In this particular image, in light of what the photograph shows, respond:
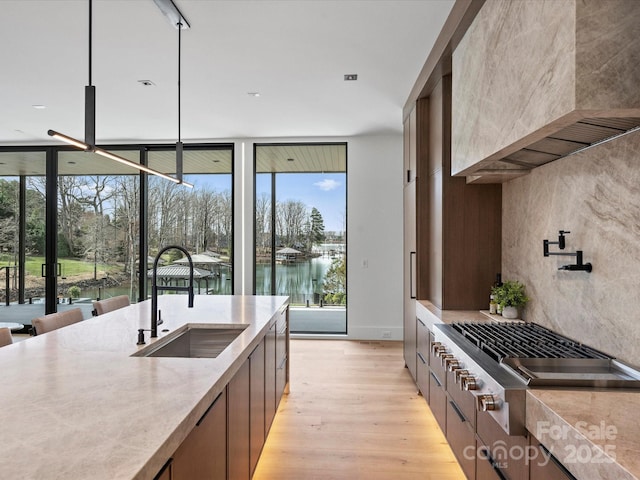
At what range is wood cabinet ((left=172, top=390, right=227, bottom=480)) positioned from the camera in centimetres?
107

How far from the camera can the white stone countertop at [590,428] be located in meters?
0.88

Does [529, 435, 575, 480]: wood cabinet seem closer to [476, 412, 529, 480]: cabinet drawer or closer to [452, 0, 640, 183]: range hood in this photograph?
[476, 412, 529, 480]: cabinet drawer

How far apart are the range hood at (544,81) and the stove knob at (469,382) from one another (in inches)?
40.0

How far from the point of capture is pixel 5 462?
810 millimetres

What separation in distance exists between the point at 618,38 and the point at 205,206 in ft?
16.5

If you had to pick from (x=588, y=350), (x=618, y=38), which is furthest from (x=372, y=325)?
(x=618, y=38)

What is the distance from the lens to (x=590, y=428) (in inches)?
39.1

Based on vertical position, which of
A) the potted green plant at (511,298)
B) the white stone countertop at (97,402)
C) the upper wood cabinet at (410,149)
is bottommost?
the white stone countertop at (97,402)

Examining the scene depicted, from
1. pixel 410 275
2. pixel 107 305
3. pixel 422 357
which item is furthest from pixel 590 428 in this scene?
pixel 107 305

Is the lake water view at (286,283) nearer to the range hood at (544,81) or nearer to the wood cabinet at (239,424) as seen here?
the range hood at (544,81)

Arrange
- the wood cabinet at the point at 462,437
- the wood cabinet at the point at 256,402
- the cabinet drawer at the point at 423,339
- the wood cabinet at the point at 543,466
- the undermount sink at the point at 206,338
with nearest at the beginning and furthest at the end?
the wood cabinet at the point at 543,466 → the wood cabinet at the point at 462,437 → the wood cabinet at the point at 256,402 → the undermount sink at the point at 206,338 → the cabinet drawer at the point at 423,339

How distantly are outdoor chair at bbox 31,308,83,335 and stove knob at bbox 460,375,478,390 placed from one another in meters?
2.32

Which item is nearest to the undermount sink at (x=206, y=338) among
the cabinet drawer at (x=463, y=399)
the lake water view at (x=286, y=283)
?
the cabinet drawer at (x=463, y=399)

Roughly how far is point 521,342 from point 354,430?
1477 mm
